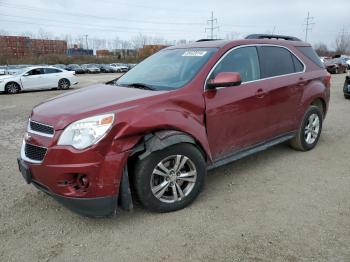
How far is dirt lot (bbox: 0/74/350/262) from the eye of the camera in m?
2.85

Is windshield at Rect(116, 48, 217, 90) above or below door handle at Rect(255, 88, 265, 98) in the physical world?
above

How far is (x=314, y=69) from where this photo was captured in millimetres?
5324

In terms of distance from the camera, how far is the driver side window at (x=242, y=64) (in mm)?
3996

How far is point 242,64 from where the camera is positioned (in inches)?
166

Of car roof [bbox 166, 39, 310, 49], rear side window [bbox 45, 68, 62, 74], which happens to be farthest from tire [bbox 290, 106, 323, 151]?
rear side window [bbox 45, 68, 62, 74]

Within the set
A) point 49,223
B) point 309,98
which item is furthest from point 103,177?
point 309,98

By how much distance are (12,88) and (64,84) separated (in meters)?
2.94

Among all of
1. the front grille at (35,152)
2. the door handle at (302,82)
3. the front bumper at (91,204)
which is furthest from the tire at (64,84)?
the front bumper at (91,204)

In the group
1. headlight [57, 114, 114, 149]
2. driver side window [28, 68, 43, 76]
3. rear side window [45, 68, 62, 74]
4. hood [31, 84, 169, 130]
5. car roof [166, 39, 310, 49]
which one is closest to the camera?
headlight [57, 114, 114, 149]

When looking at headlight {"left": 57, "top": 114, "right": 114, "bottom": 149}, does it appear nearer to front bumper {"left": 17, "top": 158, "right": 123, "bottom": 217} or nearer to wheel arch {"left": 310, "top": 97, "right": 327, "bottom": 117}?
front bumper {"left": 17, "top": 158, "right": 123, "bottom": 217}

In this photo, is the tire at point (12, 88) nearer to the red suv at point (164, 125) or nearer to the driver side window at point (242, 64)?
the red suv at point (164, 125)

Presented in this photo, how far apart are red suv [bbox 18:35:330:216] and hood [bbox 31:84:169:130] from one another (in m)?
0.01

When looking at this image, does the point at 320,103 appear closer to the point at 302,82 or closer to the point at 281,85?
the point at 302,82

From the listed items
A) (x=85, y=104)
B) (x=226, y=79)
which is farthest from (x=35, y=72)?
(x=226, y=79)
